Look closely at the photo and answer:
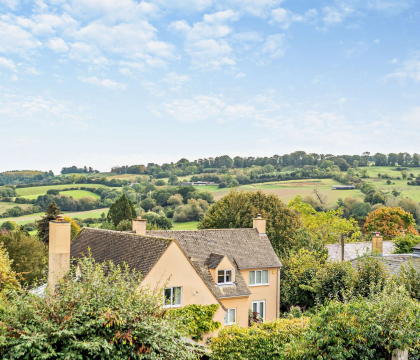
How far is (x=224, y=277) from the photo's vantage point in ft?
102

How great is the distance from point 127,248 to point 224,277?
824cm

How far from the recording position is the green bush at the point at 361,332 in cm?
1206

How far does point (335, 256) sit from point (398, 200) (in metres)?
62.9

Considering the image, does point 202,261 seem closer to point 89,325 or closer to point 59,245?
point 59,245

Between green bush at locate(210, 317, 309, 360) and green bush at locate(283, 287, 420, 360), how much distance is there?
19.2ft

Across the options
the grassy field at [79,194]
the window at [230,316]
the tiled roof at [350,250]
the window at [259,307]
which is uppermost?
the grassy field at [79,194]

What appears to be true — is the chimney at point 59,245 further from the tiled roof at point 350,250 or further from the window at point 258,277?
the tiled roof at point 350,250

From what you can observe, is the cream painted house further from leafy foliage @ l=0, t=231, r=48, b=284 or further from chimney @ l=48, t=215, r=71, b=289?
leafy foliage @ l=0, t=231, r=48, b=284

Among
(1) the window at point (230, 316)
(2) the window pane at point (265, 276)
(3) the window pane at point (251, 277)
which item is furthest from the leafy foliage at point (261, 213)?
(1) the window at point (230, 316)

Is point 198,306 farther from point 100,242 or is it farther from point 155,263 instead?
point 100,242

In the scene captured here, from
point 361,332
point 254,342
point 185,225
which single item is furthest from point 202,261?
point 185,225

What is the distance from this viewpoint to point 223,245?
117ft

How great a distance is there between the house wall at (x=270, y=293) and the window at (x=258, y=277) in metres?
0.34

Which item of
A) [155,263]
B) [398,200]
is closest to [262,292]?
[155,263]
